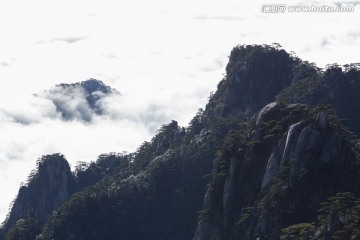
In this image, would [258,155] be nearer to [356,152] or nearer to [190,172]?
[356,152]

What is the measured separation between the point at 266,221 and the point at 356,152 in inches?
738

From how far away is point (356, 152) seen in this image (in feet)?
429

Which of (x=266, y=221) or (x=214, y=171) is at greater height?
(x=214, y=171)

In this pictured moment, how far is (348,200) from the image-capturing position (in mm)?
108562

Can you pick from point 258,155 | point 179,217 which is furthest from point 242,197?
point 179,217

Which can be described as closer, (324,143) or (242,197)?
(324,143)

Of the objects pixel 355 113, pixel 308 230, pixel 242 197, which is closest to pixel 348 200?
pixel 308 230

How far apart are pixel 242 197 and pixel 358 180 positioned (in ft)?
70.3

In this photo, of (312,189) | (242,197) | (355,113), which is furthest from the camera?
(355,113)

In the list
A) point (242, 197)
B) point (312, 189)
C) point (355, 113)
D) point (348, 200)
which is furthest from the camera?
point (355, 113)

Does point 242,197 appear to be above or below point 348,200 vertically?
above

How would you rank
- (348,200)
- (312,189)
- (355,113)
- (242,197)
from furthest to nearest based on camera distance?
(355,113) → (242,197) → (312,189) → (348,200)

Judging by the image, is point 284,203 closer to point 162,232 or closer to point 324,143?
point 324,143

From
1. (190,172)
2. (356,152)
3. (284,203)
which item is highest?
(190,172)
